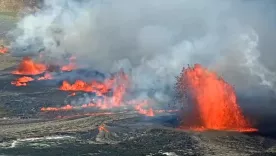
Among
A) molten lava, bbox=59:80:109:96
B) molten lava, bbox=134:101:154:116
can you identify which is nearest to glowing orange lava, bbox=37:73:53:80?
molten lava, bbox=59:80:109:96

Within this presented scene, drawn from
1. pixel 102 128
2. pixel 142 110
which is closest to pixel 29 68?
pixel 142 110

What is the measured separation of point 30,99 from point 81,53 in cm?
3935

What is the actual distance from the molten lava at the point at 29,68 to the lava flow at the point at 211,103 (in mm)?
35187

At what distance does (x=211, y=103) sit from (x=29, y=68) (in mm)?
42086

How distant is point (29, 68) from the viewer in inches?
3219

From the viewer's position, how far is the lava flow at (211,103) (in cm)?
4769

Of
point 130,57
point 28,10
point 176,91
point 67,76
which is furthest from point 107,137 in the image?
point 28,10

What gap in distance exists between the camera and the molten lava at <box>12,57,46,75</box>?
80.4m

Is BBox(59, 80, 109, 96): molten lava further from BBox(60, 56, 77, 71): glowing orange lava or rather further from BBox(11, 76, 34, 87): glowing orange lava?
BBox(60, 56, 77, 71): glowing orange lava

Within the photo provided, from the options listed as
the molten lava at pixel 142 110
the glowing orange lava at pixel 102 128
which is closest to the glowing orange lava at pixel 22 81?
the molten lava at pixel 142 110

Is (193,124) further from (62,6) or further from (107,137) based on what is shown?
(62,6)

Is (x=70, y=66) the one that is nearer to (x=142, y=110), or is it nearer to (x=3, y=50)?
(x=3, y=50)

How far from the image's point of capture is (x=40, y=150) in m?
39.4

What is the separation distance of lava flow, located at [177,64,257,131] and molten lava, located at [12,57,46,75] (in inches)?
1385
